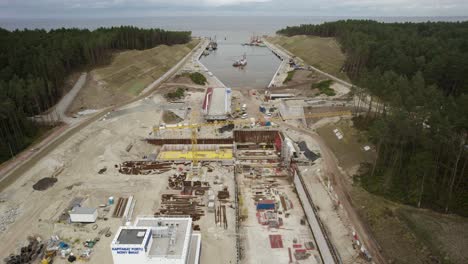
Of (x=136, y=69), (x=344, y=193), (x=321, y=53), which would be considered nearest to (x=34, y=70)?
(x=136, y=69)

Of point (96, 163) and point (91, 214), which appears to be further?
point (96, 163)

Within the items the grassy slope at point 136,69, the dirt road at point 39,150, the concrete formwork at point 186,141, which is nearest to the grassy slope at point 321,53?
the concrete formwork at point 186,141

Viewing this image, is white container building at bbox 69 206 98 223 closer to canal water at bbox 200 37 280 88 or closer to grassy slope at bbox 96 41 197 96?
grassy slope at bbox 96 41 197 96

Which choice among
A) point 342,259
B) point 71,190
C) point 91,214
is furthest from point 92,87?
point 342,259

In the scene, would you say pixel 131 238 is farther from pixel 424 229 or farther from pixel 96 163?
pixel 424 229

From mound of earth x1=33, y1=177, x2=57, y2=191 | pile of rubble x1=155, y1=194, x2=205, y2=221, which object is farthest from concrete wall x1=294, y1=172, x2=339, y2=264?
mound of earth x1=33, y1=177, x2=57, y2=191

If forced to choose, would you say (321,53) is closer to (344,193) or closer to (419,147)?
(419,147)

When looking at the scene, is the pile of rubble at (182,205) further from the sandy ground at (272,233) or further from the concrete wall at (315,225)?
the concrete wall at (315,225)
